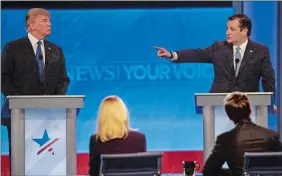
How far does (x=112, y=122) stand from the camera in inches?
175

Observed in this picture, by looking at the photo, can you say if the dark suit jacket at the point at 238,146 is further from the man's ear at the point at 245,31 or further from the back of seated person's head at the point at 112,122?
the man's ear at the point at 245,31

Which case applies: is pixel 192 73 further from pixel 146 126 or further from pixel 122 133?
pixel 122 133

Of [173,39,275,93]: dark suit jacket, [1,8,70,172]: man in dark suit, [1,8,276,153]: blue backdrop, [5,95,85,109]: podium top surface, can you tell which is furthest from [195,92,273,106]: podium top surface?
[1,8,276,153]: blue backdrop

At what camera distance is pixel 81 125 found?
831 cm

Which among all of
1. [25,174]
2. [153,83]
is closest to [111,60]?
[153,83]

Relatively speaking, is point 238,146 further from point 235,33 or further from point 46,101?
point 235,33

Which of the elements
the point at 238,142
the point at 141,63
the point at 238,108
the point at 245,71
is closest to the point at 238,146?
the point at 238,142

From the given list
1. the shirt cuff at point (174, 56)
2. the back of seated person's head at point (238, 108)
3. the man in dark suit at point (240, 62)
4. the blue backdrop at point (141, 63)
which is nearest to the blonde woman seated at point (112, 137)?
the back of seated person's head at point (238, 108)

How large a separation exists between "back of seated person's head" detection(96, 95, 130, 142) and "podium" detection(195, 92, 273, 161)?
76cm

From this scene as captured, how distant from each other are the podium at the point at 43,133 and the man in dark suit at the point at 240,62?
1.03m

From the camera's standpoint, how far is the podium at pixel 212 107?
5.02 metres

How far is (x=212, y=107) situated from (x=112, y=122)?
0.90m

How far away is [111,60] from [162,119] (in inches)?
35.6

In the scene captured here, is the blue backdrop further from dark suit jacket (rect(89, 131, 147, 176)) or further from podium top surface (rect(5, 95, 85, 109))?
dark suit jacket (rect(89, 131, 147, 176))
